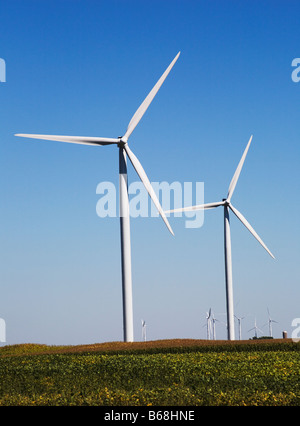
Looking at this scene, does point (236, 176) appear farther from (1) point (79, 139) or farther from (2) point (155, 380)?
(2) point (155, 380)

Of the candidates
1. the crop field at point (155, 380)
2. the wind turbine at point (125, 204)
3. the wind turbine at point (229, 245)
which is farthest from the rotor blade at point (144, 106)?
the crop field at point (155, 380)

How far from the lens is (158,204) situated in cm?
5072

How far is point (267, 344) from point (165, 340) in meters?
9.65

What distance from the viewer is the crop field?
893 inches

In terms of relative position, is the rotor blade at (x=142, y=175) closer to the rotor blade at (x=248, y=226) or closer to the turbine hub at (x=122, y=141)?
the turbine hub at (x=122, y=141)

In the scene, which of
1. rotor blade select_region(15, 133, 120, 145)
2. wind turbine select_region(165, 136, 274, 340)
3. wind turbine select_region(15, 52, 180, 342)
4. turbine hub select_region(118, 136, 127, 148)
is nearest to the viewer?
wind turbine select_region(15, 52, 180, 342)

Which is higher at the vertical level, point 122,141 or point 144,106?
point 144,106

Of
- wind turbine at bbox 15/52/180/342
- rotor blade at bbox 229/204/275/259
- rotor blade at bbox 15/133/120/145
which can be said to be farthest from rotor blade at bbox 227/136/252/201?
rotor blade at bbox 15/133/120/145

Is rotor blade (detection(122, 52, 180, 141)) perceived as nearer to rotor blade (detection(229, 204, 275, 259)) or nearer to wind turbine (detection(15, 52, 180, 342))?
wind turbine (detection(15, 52, 180, 342))

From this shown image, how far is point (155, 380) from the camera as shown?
27.9m

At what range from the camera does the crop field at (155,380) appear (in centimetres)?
2269

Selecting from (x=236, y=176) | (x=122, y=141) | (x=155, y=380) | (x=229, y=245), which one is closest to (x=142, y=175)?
(x=122, y=141)
